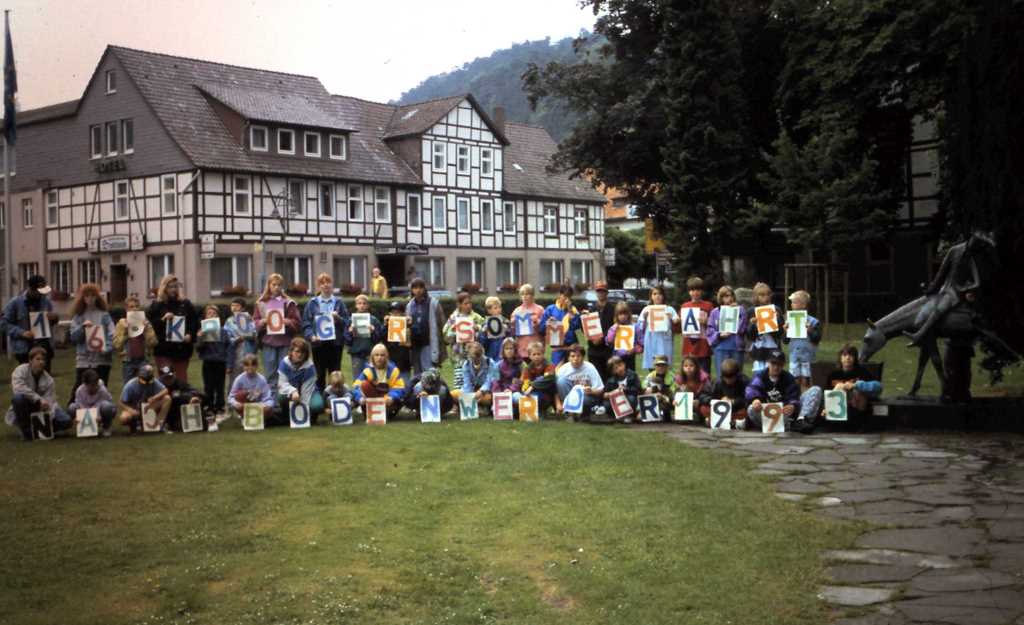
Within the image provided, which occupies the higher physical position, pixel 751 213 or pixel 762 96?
pixel 762 96

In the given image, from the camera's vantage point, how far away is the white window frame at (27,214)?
5166 centimetres

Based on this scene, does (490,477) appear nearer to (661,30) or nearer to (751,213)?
(751,213)

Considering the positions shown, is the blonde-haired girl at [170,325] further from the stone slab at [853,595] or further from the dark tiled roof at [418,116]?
the dark tiled roof at [418,116]

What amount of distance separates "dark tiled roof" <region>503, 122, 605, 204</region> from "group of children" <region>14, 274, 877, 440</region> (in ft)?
144

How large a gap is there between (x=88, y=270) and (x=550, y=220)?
2636cm

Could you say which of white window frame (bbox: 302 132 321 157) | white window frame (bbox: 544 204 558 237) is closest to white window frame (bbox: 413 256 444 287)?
white window frame (bbox: 302 132 321 157)

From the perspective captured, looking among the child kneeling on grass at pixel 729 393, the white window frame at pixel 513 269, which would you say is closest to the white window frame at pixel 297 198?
the white window frame at pixel 513 269

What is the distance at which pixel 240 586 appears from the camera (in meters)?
7.24

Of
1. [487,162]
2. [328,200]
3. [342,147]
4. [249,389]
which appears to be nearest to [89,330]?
[249,389]

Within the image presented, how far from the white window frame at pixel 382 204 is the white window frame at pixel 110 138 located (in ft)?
39.5

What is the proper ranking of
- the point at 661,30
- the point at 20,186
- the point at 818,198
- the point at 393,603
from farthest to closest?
the point at 20,186
the point at 661,30
the point at 818,198
the point at 393,603

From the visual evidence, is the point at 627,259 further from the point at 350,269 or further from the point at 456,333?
the point at 456,333

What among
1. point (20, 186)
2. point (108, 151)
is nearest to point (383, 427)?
point (108, 151)

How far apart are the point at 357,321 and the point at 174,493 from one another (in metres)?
6.74
